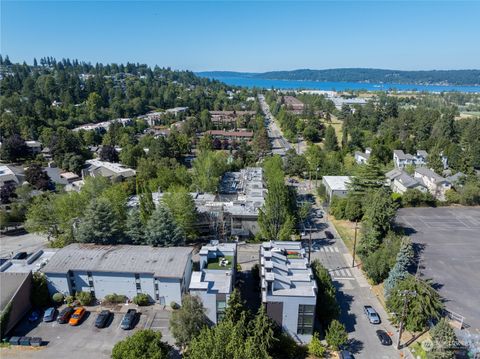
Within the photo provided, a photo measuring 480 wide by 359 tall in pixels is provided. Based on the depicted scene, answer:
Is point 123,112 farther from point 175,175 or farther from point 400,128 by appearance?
point 400,128

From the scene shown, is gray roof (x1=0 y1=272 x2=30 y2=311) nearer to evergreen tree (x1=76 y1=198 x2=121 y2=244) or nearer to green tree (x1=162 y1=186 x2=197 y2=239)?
evergreen tree (x1=76 y1=198 x2=121 y2=244)

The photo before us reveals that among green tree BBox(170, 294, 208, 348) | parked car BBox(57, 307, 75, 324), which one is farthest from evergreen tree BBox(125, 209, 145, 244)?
green tree BBox(170, 294, 208, 348)

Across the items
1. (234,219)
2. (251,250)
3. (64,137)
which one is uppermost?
(64,137)

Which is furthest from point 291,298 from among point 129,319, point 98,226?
point 98,226

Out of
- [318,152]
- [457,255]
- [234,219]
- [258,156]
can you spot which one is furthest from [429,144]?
[234,219]

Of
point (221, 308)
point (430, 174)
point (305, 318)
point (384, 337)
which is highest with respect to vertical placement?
point (430, 174)

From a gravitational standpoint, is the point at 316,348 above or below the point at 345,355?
above

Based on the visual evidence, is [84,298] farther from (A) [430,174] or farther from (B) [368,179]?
(A) [430,174]
